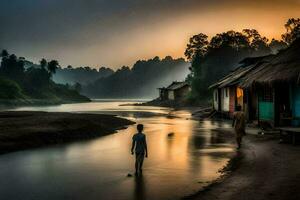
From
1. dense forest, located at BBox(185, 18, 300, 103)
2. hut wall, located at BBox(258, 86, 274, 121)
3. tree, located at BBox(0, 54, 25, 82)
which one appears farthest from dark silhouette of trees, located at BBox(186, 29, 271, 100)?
tree, located at BBox(0, 54, 25, 82)

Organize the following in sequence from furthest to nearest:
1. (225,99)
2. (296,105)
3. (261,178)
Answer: (225,99) → (296,105) → (261,178)

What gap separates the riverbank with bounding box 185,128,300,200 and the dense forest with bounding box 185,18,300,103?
66.8 meters

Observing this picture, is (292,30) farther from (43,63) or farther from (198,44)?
(43,63)

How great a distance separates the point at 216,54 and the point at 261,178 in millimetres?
84820

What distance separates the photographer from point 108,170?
51.4ft

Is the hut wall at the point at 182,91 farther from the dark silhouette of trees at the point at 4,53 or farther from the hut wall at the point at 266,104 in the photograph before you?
the dark silhouette of trees at the point at 4,53

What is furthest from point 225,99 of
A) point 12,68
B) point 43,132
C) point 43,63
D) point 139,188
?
point 12,68

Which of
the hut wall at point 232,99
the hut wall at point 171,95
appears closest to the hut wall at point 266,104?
the hut wall at point 232,99

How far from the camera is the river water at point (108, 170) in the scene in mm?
11727

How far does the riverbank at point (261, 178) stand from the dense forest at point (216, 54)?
219 ft

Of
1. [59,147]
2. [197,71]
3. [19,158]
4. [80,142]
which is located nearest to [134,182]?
[19,158]

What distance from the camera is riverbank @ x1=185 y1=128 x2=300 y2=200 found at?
33.4ft

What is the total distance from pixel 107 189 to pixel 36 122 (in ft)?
66.2

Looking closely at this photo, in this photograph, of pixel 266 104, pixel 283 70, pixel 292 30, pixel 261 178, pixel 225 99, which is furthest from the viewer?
pixel 292 30
